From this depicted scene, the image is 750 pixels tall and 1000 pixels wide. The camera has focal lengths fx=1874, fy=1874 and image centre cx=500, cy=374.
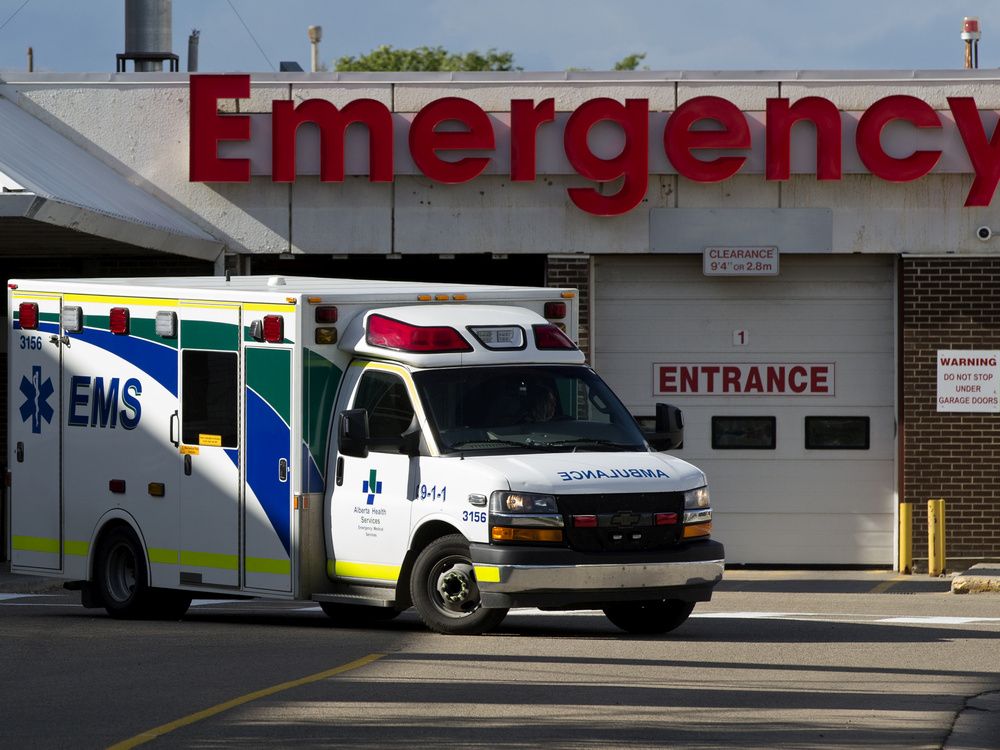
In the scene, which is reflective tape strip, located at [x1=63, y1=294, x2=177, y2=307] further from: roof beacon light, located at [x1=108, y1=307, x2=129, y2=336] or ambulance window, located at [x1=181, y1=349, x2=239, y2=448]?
ambulance window, located at [x1=181, y1=349, x2=239, y2=448]

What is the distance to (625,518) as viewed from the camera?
12.9 m

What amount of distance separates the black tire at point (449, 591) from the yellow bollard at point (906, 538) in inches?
411

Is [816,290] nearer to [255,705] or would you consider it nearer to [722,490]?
[722,490]

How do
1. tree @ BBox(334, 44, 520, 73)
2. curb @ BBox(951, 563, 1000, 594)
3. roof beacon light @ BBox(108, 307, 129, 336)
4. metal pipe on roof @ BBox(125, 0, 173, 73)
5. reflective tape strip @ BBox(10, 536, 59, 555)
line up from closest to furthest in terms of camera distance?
roof beacon light @ BBox(108, 307, 129, 336) < reflective tape strip @ BBox(10, 536, 59, 555) < curb @ BBox(951, 563, 1000, 594) < metal pipe on roof @ BBox(125, 0, 173, 73) < tree @ BBox(334, 44, 520, 73)

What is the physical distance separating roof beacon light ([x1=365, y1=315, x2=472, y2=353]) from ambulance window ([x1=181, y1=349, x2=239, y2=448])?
1.34 m

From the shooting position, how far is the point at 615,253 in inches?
906

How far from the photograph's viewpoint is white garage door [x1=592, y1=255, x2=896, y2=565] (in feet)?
76.1

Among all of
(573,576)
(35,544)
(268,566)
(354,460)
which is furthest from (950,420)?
(35,544)

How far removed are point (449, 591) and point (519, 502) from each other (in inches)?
39.5

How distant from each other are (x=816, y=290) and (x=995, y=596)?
216 inches

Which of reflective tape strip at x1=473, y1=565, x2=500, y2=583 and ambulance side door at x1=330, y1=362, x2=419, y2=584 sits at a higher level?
ambulance side door at x1=330, y1=362, x2=419, y2=584

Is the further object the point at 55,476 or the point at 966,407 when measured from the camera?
the point at 966,407

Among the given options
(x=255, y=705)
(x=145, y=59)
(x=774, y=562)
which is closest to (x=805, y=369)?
(x=774, y=562)

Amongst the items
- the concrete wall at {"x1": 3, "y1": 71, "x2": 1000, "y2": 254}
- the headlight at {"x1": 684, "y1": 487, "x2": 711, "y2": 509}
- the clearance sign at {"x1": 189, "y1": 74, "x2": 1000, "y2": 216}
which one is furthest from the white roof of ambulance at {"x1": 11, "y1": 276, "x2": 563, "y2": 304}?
the concrete wall at {"x1": 3, "y1": 71, "x2": 1000, "y2": 254}
